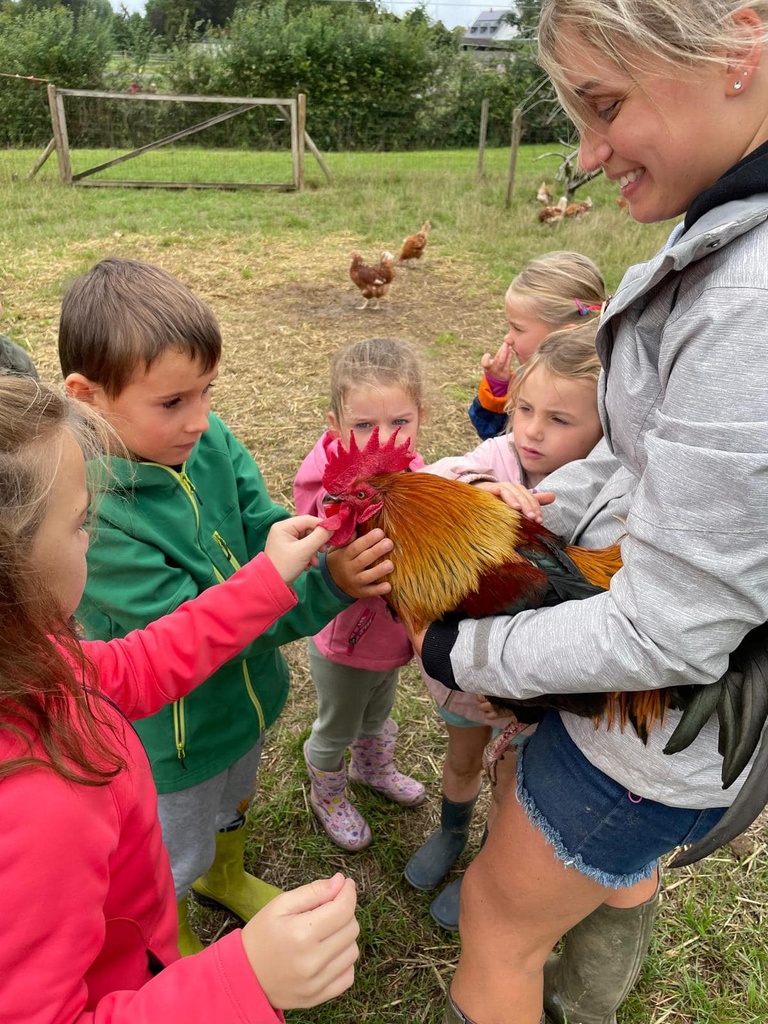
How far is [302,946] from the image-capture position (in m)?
1.07

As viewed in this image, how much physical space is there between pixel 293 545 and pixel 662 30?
1.35 metres

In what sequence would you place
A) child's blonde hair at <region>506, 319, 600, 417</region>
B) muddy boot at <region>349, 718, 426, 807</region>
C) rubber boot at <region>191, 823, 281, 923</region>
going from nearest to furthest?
child's blonde hair at <region>506, 319, 600, 417</region>
rubber boot at <region>191, 823, 281, 923</region>
muddy boot at <region>349, 718, 426, 807</region>

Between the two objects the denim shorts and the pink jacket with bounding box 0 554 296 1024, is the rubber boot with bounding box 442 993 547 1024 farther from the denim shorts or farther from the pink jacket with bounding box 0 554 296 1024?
the pink jacket with bounding box 0 554 296 1024

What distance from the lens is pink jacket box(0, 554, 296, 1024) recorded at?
38.0 inches

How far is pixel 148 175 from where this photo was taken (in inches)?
628

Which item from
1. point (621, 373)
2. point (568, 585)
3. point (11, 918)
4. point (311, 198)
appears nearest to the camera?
point (11, 918)

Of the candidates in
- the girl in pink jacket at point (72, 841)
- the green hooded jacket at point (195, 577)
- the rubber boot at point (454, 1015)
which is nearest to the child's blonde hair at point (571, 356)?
the green hooded jacket at point (195, 577)

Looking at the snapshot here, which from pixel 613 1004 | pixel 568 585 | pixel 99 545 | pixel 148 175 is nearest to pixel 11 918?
pixel 99 545

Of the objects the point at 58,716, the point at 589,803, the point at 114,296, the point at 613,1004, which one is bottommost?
the point at 613,1004

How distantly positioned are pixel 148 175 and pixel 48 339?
1088 cm

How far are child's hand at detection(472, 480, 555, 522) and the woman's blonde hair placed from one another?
118 cm

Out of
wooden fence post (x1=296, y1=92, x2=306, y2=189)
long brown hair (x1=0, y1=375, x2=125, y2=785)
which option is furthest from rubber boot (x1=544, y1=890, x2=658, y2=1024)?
wooden fence post (x1=296, y1=92, x2=306, y2=189)

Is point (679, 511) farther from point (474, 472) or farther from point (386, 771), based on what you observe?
point (386, 771)

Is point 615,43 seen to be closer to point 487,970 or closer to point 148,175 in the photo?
point 487,970
